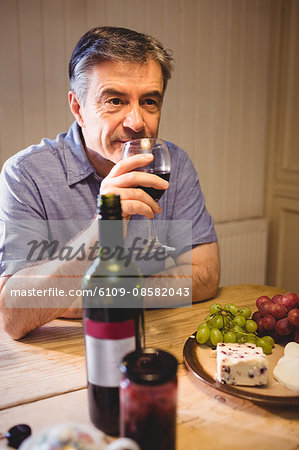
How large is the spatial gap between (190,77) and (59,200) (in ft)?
5.27

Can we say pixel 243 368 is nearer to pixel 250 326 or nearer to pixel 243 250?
pixel 250 326

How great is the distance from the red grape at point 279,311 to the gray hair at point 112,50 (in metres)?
0.93

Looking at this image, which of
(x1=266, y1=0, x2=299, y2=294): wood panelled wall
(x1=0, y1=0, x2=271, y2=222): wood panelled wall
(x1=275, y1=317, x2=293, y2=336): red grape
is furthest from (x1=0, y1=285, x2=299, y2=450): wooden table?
(x1=266, y1=0, x2=299, y2=294): wood panelled wall

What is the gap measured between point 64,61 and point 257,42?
1.44 m

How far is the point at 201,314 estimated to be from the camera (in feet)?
4.05

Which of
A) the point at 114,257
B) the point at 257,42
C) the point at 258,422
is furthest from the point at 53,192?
the point at 257,42

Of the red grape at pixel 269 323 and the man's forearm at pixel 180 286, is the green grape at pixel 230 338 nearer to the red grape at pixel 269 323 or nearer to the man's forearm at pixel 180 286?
the red grape at pixel 269 323

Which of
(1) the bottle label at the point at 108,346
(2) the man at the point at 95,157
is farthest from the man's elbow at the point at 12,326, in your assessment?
(1) the bottle label at the point at 108,346

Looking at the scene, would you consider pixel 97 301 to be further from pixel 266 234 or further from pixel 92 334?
pixel 266 234

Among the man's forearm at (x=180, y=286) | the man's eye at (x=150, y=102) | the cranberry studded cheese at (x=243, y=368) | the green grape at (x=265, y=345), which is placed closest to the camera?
the cranberry studded cheese at (x=243, y=368)

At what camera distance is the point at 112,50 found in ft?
4.73

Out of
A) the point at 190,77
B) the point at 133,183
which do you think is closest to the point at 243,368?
the point at 133,183

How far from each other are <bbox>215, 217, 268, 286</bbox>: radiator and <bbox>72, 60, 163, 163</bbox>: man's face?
158cm

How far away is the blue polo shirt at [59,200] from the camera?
55.4 inches
